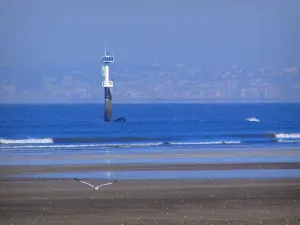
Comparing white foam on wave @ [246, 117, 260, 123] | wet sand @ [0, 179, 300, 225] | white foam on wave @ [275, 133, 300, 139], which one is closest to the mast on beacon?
wet sand @ [0, 179, 300, 225]

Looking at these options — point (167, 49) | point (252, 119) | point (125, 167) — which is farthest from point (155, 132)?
point (252, 119)

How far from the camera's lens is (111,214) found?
336cm

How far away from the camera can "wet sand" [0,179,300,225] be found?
3.31 metres

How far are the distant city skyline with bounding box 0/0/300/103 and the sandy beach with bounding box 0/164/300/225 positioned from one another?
0.58 metres

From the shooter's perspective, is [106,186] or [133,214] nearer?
[133,214]

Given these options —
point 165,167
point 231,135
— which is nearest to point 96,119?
point 165,167

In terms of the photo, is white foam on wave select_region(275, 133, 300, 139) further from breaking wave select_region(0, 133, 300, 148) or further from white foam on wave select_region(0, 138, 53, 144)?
white foam on wave select_region(0, 138, 53, 144)

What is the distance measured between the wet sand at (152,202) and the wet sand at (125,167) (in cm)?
8

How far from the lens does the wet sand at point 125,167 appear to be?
3.56 m

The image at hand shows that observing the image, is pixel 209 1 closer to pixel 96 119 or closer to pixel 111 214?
pixel 96 119

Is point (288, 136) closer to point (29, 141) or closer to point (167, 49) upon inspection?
point (167, 49)

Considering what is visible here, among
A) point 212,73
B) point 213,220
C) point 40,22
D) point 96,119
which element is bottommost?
point 213,220

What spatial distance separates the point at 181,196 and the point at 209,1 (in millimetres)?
1405

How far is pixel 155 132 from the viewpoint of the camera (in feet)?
12.2
